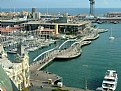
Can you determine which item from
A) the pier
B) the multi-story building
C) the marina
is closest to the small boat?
the marina

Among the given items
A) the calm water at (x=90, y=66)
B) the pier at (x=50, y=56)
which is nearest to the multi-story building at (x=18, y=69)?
the calm water at (x=90, y=66)

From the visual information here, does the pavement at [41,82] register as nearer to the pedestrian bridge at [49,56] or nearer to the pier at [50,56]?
the pier at [50,56]

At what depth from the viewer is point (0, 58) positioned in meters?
20.6

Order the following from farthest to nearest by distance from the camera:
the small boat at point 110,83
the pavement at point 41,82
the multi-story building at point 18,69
→ the small boat at point 110,83, the pavement at point 41,82, the multi-story building at point 18,69

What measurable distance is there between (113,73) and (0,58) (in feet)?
29.0

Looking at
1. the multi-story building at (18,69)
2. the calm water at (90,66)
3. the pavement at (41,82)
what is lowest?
the calm water at (90,66)

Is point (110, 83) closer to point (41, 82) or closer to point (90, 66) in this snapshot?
point (41, 82)

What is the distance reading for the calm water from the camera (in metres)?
24.8

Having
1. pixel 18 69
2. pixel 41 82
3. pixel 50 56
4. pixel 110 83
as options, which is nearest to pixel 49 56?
pixel 50 56

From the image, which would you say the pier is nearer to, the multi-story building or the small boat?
the multi-story building

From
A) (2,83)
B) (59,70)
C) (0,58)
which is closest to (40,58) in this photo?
(59,70)

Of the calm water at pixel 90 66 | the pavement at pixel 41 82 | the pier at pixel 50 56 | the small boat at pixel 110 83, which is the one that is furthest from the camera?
the pier at pixel 50 56

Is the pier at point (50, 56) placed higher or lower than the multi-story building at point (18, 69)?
lower

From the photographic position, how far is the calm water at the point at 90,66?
2475 cm
